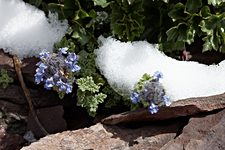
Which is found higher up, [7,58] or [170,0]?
[170,0]

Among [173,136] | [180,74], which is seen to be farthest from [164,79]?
[173,136]

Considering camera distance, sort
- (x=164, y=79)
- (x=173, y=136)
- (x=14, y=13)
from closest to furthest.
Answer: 1. (x=173, y=136)
2. (x=164, y=79)
3. (x=14, y=13)

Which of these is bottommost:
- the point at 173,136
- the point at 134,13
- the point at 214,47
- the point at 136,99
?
the point at 173,136

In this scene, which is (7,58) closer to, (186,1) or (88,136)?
(88,136)

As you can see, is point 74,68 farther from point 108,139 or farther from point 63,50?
point 108,139

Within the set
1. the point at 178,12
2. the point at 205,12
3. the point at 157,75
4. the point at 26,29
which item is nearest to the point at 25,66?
the point at 26,29
